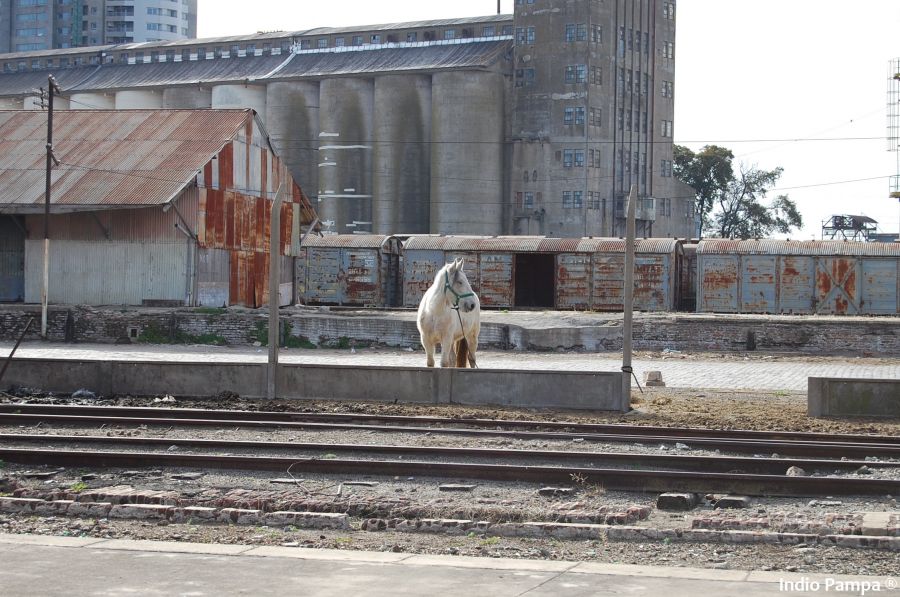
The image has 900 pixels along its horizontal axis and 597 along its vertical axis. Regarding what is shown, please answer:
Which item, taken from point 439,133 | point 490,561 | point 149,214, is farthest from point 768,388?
point 439,133

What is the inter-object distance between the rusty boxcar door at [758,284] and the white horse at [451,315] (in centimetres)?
2882

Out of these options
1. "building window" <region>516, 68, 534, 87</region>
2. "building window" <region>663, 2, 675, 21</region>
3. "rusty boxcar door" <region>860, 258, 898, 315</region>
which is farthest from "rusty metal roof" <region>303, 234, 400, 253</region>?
"building window" <region>663, 2, 675, 21</region>

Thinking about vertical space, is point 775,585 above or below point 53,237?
below

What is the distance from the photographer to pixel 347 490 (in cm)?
1130

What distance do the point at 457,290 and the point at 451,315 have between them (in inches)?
19.1

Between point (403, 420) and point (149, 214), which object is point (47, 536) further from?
point (149, 214)

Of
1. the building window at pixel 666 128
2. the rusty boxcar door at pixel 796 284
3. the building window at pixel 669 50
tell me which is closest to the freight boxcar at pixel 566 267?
the rusty boxcar door at pixel 796 284

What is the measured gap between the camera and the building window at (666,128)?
95625mm

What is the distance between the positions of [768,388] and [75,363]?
13.6m

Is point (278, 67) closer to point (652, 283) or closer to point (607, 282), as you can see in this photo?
point (607, 282)

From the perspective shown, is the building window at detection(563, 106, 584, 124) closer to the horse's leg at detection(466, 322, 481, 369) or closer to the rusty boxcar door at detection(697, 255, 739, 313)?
the rusty boxcar door at detection(697, 255, 739, 313)

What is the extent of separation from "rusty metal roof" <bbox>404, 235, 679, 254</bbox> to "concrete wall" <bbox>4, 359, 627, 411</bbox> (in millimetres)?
29441

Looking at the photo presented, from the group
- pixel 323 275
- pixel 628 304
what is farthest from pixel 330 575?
pixel 323 275

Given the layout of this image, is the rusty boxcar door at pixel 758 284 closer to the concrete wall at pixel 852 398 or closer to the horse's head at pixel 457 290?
the horse's head at pixel 457 290
